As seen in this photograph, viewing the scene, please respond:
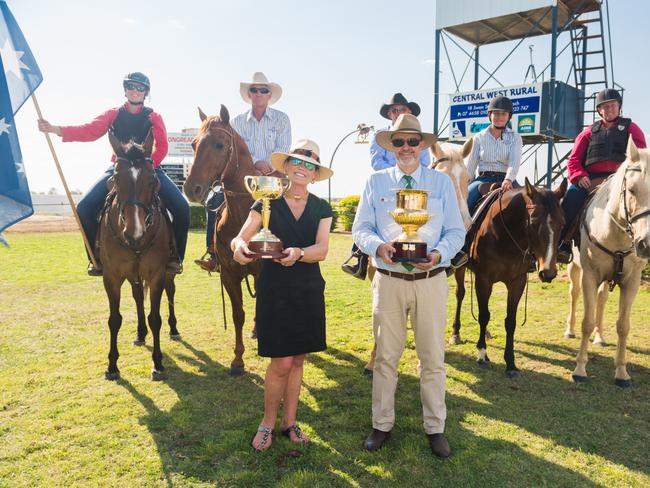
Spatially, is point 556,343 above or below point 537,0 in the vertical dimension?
below

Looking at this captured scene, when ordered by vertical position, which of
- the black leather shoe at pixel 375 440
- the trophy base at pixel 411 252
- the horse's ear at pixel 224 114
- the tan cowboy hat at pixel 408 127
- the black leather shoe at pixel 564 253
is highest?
the horse's ear at pixel 224 114

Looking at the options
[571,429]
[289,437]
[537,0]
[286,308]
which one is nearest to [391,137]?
[286,308]

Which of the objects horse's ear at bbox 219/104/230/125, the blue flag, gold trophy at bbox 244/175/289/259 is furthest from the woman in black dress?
the blue flag

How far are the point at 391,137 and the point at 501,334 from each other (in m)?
4.95

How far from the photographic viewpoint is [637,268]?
542 cm

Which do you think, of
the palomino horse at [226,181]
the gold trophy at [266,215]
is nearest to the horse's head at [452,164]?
the palomino horse at [226,181]

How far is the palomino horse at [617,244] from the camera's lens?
4750 millimetres

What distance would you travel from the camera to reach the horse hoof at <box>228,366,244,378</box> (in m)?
5.59

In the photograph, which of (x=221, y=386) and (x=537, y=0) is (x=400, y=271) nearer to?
(x=221, y=386)

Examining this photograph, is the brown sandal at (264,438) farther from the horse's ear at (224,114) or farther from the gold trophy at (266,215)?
the horse's ear at (224,114)

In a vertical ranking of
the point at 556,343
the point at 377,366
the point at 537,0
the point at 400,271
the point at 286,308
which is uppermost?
the point at 537,0

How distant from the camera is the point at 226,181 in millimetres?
5320

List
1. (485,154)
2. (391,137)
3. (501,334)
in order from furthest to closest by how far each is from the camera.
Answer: (501,334)
(485,154)
(391,137)

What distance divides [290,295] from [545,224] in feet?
10.0
